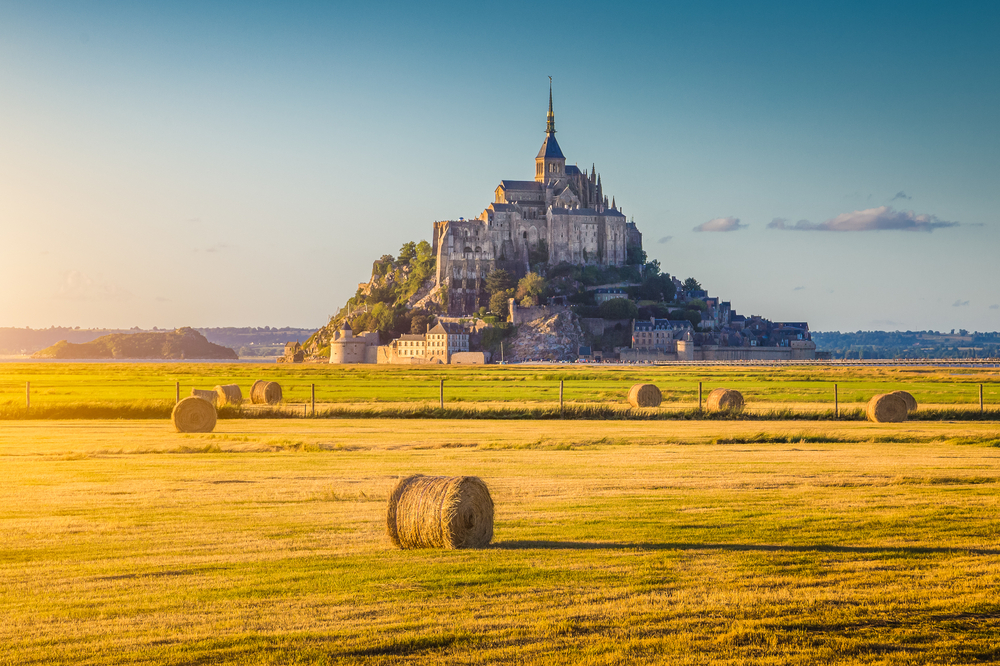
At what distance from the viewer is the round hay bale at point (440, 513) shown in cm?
990

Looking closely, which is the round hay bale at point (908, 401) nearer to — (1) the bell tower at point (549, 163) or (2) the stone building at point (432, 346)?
(2) the stone building at point (432, 346)

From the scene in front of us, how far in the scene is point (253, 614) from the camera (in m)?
7.70

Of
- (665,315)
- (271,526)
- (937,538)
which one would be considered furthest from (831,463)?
(665,315)

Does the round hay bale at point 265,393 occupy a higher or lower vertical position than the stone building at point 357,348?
lower

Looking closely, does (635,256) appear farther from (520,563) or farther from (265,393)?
(520,563)

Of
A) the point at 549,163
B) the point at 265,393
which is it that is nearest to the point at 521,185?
the point at 549,163

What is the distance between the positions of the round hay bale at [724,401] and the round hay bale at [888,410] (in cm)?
430

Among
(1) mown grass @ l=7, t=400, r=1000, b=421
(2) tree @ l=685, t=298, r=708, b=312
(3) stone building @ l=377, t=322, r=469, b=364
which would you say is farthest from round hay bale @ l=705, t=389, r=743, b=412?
(2) tree @ l=685, t=298, r=708, b=312

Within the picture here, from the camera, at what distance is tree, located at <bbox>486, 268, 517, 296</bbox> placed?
144 meters

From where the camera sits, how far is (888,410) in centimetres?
2812

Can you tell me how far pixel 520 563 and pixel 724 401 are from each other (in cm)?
2338

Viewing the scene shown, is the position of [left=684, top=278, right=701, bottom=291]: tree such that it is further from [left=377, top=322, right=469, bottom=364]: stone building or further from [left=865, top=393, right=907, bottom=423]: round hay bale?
[left=865, top=393, right=907, bottom=423]: round hay bale

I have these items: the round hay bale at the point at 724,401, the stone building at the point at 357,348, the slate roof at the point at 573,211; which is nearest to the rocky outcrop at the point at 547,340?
Result: the slate roof at the point at 573,211

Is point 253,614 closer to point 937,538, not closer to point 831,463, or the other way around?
point 937,538
